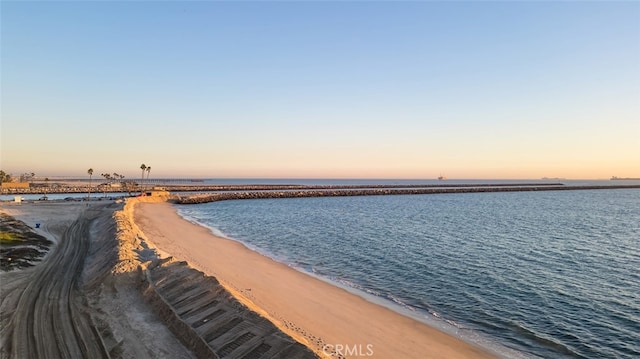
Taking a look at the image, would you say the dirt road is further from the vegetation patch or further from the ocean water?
the ocean water

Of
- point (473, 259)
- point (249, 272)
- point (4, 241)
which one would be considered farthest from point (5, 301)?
point (473, 259)

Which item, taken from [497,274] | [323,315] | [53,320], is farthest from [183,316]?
[497,274]

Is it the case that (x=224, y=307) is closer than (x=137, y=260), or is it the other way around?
(x=224, y=307)

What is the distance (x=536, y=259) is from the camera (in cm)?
2888

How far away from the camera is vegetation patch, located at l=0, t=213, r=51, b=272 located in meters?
22.6

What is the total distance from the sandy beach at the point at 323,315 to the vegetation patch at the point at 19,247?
8.90 metres

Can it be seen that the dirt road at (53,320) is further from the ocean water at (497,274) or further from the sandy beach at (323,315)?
the ocean water at (497,274)

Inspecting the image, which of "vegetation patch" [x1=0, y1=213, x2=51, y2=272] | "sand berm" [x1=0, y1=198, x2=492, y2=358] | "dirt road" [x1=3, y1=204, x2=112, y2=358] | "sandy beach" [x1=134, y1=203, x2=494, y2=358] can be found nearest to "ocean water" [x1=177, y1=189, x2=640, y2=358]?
"sandy beach" [x1=134, y1=203, x2=494, y2=358]

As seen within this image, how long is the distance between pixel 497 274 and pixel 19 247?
33894mm

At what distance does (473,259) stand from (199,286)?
21880mm

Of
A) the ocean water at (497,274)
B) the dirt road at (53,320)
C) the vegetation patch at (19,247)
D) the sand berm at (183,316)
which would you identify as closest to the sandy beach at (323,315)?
the sand berm at (183,316)

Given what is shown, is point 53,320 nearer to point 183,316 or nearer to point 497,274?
point 183,316

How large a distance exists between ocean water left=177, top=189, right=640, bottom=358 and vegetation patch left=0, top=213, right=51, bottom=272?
16.7m

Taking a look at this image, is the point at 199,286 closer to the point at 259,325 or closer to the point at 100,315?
the point at 100,315
